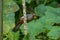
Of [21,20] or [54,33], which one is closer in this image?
[54,33]

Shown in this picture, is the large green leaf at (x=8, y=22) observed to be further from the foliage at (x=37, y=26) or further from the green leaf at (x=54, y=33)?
the green leaf at (x=54, y=33)

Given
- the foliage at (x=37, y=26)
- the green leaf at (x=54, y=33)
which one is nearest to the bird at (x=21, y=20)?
the foliage at (x=37, y=26)

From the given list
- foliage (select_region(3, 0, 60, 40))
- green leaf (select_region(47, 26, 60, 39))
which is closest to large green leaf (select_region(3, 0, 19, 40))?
foliage (select_region(3, 0, 60, 40))

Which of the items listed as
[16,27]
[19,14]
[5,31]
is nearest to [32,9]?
[19,14]

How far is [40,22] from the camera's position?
55.3 inches

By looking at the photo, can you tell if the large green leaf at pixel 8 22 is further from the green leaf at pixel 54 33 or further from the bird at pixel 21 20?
the green leaf at pixel 54 33

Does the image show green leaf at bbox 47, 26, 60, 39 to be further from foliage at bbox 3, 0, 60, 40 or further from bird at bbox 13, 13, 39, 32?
bird at bbox 13, 13, 39, 32

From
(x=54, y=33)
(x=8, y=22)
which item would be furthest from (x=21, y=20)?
(x=54, y=33)

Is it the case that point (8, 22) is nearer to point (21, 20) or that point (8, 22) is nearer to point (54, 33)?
point (21, 20)

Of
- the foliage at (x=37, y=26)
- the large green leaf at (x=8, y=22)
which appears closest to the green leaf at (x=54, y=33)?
the foliage at (x=37, y=26)

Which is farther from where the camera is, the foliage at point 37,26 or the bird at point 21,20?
the bird at point 21,20

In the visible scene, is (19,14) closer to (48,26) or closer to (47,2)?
(47,2)

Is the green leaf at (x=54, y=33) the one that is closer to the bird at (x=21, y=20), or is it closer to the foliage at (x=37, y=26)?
the foliage at (x=37, y=26)

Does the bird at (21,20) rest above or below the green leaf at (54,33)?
below
